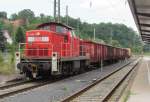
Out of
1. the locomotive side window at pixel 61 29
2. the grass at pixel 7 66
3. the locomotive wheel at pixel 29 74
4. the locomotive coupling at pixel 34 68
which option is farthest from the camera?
the grass at pixel 7 66

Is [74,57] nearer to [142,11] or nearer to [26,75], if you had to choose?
[26,75]

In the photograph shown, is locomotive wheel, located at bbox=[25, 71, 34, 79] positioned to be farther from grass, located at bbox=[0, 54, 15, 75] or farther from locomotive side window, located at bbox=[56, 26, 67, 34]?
grass, located at bbox=[0, 54, 15, 75]

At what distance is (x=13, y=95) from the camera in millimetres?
16094

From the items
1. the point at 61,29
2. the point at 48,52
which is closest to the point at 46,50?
the point at 48,52

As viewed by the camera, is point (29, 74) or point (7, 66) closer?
point (29, 74)

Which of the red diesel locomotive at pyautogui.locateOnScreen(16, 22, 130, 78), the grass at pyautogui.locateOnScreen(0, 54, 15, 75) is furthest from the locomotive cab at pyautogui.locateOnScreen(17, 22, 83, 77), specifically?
the grass at pyautogui.locateOnScreen(0, 54, 15, 75)

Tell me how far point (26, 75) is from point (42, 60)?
177 centimetres

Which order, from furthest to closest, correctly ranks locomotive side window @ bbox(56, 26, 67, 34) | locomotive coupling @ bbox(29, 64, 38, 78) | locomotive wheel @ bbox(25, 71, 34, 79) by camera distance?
locomotive side window @ bbox(56, 26, 67, 34)
locomotive wheel @ bbox(25, 71, 34, 79)
locomotive coupling @ bbox(29, 64, 38, 78)

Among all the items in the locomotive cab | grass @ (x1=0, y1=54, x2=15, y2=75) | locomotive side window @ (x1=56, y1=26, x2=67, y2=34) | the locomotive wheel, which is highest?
locomotive side window @ (x1=56, y1=26, x2=67, y2=34)

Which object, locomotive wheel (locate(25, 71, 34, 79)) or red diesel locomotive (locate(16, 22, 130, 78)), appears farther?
locomotive wheel (locate(25, 71, 34, 79))

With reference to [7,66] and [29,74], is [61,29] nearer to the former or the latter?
[29,74]

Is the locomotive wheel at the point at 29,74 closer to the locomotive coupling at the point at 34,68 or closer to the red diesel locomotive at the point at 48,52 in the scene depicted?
the red diesel locomotive at the point at 48,52

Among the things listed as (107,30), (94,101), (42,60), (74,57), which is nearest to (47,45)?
(42,60)

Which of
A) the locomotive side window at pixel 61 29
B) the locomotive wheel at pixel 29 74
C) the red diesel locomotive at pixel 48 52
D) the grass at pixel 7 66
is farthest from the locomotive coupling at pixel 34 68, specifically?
the grass at pixel 7 66
